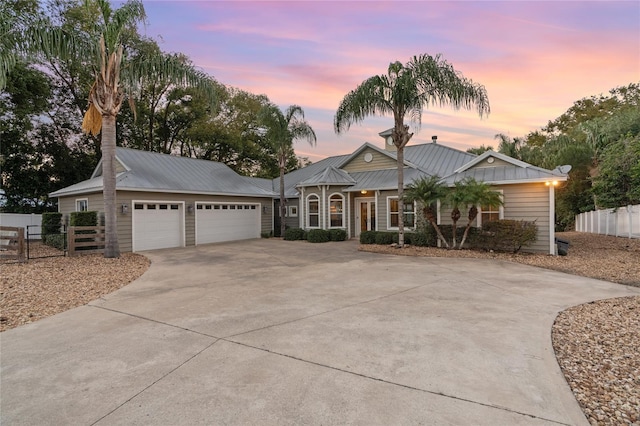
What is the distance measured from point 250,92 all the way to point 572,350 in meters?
28.5

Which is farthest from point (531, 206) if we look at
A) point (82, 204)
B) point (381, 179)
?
point (82, 204)

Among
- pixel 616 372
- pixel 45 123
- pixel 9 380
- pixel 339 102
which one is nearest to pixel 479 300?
pixel 616 372

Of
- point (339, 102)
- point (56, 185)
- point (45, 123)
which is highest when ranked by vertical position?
point (45, 123)

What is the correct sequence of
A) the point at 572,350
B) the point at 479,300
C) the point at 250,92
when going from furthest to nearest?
1. the point at 250,92
2. the point at 479,300
3. the point at 572,350

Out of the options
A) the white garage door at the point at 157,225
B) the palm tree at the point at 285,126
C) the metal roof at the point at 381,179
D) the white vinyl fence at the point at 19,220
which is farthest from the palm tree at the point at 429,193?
the white vinyl fence at the point at 19,220

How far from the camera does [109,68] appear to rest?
10.3 meters

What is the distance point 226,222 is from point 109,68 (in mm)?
8583

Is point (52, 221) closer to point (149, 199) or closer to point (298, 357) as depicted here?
point (149, 199)

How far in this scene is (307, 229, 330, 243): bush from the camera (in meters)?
15.9

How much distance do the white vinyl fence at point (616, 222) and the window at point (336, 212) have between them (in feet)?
43.3

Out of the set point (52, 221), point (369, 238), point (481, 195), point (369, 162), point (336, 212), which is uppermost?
point (369, 162)

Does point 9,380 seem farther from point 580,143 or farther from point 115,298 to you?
point 580,143

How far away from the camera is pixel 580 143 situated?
924 inches

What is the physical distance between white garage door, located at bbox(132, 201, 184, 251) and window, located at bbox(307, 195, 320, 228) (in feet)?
20.3
